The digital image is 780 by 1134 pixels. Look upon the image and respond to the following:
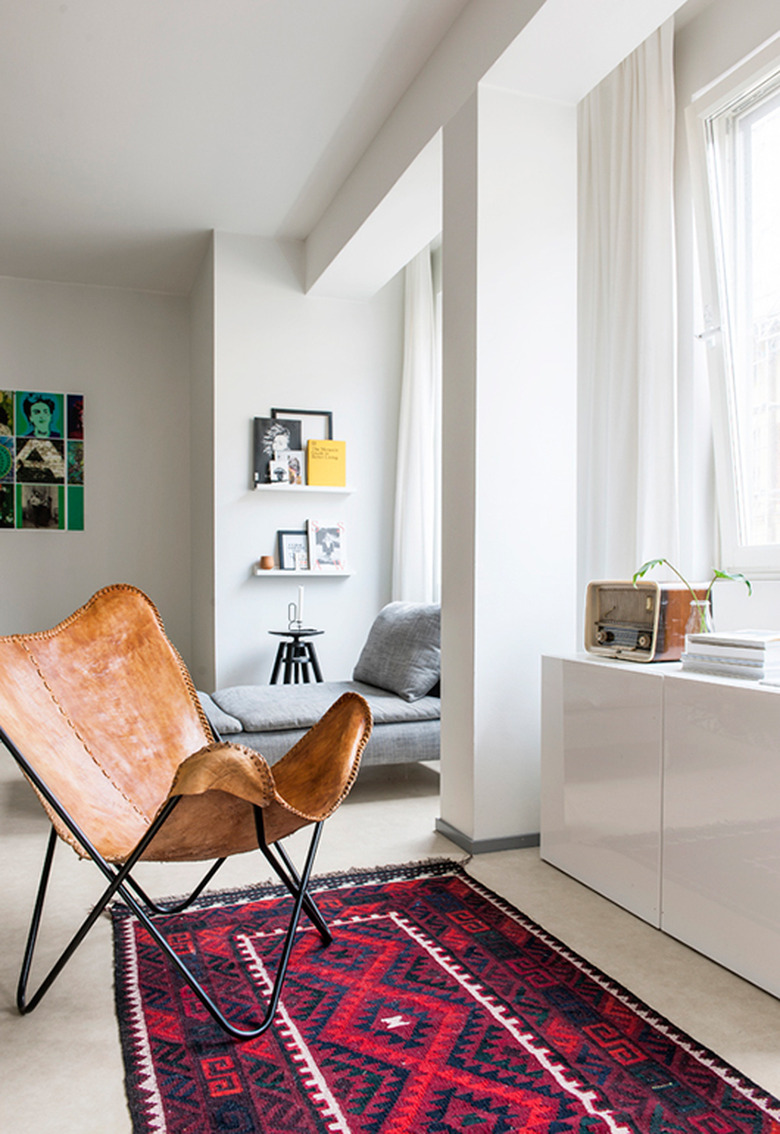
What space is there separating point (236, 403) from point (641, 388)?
248 cm

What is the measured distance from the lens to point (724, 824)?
2.00 m

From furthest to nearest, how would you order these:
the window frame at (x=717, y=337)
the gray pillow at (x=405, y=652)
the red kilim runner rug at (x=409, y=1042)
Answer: the gray pillow at (x=405, y=652) < the window frame at (x=717, y=337) < the red kilim runner rug at (x=409, y=1042)

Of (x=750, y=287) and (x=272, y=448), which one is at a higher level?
(x=750, y=287)

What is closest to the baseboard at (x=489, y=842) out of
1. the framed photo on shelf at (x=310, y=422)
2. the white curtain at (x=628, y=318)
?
the white curtain at (x=628, y=318)

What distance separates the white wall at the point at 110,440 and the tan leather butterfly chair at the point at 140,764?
3.63 m

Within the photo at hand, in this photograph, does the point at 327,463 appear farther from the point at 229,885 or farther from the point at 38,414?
the point at 229,885

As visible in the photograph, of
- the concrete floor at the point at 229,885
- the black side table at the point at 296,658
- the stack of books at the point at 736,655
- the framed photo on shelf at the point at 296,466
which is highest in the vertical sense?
the framed photo on shelf at the point at 296,466

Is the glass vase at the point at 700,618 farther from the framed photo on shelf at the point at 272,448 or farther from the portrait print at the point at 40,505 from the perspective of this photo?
the portrait print at the point at 40,505

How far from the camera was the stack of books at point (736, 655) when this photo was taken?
82.6 inches

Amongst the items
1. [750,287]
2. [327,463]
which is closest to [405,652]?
[327,463]

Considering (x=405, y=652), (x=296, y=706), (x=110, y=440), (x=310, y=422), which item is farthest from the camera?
(x=110, y=440)

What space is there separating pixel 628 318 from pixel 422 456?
2.03 meters

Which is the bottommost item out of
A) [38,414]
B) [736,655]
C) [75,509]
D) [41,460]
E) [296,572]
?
[736,655]

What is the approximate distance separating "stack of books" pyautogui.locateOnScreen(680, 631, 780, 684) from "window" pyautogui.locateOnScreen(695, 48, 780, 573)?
70 centimetres
